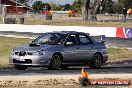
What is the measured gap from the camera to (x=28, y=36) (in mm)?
42562

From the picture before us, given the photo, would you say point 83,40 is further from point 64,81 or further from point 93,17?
point 93,17

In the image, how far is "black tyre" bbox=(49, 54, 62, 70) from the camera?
635 inches

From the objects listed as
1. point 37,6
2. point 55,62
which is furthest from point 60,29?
point 37,6

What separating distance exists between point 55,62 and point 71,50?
1058 millimetres

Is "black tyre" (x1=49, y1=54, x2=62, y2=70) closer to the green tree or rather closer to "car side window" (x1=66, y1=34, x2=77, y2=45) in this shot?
"car side window" (x1=66, y1=34, x2=77, y2=45)

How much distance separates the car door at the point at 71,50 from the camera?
16.8 m

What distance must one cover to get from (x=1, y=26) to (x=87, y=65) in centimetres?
2991

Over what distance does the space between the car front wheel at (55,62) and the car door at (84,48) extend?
49.5 inches

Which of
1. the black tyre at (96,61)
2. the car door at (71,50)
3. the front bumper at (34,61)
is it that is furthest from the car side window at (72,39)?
the front bumper at (34,61)

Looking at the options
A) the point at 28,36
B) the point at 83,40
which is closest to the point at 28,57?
the point at 83,40

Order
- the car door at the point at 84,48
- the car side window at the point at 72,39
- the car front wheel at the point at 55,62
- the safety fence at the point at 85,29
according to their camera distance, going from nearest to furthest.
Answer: the car front wheel at the point at 55,62, the car side window at the point at 72,39, the car door at the point at 84,48, the safety fence at the point at 85,29

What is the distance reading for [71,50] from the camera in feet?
55.8

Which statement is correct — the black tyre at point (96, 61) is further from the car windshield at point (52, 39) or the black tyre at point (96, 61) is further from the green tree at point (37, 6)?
the green tree at point (37, 6)

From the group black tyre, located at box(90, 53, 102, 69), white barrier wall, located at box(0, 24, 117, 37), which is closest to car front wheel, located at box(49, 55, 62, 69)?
black tyre, located at box(90, 53, 102, 69)
